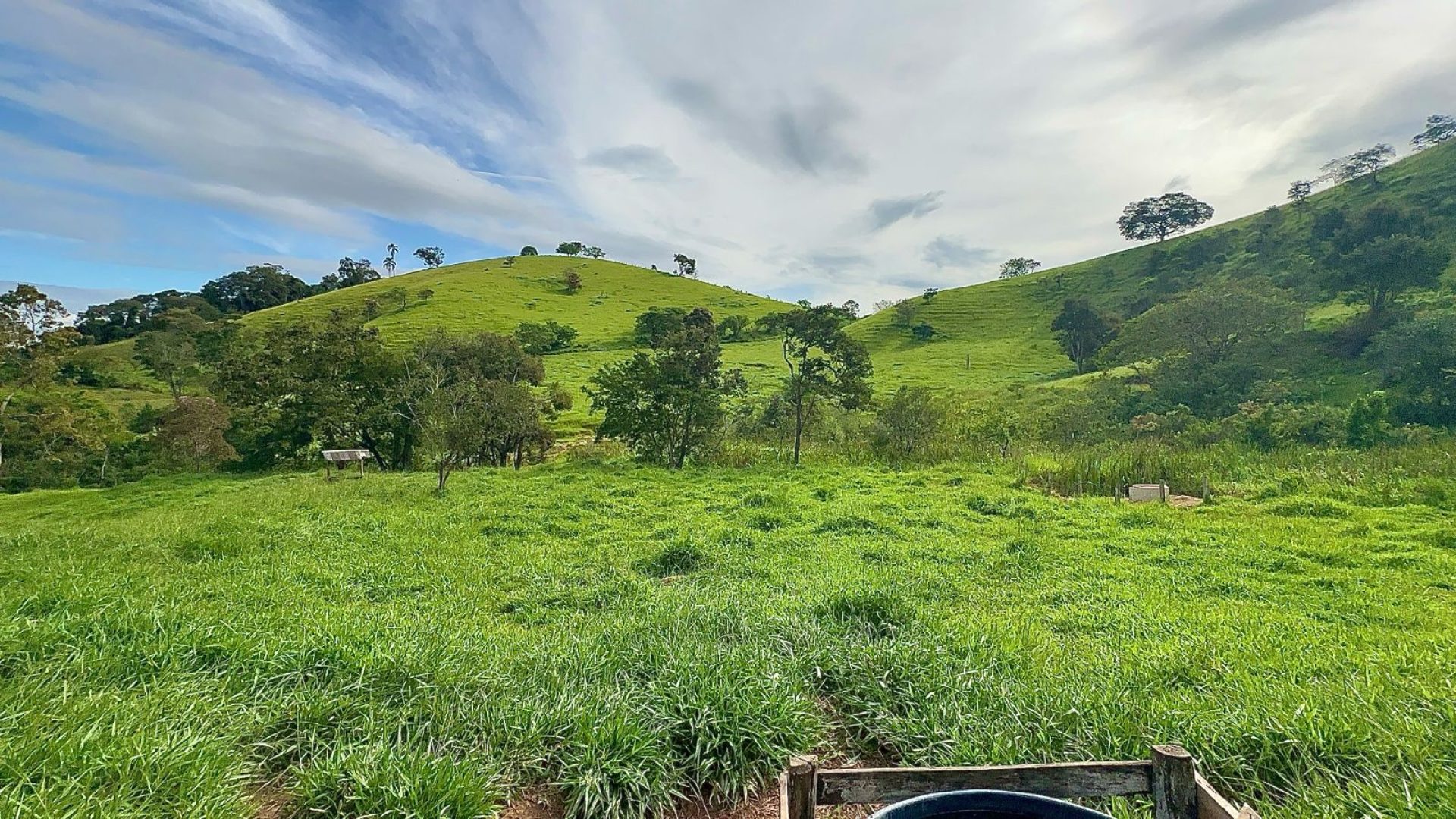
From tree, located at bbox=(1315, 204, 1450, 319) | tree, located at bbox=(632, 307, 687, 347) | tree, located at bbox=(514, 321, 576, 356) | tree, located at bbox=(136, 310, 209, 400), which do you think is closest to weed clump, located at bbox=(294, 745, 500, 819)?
tree, located at bbox=(514, 321, 576, 356)

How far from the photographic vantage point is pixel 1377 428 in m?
19.3

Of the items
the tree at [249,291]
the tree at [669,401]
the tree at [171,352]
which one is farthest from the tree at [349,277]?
the tree at [669,401]

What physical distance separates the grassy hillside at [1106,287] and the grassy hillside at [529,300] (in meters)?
23.7

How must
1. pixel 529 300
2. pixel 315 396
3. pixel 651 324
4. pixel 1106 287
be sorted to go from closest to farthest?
1. pixel 315 396
2. pixel 651 324
3. pixel 1106 287
4. pixel 529 300

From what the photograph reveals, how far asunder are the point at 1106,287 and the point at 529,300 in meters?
65.5

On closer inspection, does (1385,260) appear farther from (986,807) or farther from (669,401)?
(986,807)

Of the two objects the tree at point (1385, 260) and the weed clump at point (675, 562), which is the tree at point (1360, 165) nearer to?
the tree at point (1385, 260)

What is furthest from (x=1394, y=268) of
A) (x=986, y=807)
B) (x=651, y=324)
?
(x=651, y=324)

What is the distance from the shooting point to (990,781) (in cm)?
186

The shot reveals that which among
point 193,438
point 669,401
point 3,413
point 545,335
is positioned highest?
point 545,335

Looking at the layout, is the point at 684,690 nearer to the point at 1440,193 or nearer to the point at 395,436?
the point at 395,436

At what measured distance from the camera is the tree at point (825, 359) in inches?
745

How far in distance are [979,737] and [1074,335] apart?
5046 centimetres

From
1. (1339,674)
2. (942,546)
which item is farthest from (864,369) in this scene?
(1339,674)
